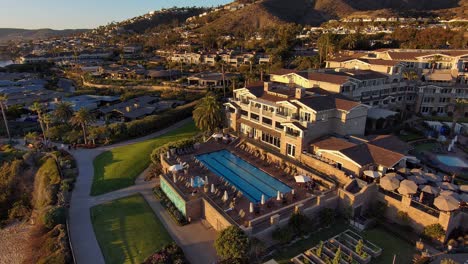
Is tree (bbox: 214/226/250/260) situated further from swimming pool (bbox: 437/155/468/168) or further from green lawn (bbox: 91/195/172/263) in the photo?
swimming pool (bbox: 437/155/468/168)

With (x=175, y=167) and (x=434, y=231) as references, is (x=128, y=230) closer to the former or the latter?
(x=175, y=167)

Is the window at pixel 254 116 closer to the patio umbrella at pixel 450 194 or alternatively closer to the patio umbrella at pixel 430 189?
the patio umbrella at pixel 430 189

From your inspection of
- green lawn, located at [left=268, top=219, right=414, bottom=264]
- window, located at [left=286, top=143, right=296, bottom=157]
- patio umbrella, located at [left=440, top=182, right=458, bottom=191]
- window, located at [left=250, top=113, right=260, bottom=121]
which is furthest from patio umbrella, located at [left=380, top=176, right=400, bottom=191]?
window, located at [left=250, top=113, right=260, bottom=121]

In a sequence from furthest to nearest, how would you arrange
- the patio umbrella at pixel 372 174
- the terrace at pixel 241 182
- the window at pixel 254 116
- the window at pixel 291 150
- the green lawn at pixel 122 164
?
the window at pixel 254 116 → the window at pixel 291 150 → the green lawn at pixel 122 164 → the patio umbrella at pixel 372 174 → the terrace at pixel 241 182

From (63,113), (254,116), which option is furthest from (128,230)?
(63,113)

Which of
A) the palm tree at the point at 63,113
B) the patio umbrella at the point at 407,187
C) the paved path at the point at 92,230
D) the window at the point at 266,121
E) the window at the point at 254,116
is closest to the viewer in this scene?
the paved path at the point at 92,230

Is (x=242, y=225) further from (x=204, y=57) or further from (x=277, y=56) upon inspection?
(x=204, y=57)

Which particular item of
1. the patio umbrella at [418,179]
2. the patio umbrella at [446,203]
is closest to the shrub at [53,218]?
the patio umbrella at [446,203]

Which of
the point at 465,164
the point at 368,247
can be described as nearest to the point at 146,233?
the point at 368,247
